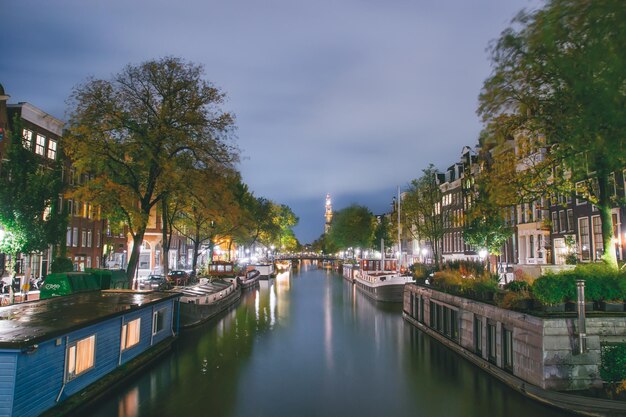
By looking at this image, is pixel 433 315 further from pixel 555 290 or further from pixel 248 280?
pixel 248 280

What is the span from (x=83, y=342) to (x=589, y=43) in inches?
823

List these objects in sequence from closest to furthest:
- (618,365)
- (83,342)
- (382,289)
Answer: (618,365)
(83,342)
(382,289)

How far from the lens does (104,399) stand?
1841 centimetres

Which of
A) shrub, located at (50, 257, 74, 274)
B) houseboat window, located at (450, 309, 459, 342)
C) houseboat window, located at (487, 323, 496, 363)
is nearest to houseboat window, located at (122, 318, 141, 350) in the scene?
houseboat window, located at (487, 323, 496, 363)

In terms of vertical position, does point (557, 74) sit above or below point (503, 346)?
above

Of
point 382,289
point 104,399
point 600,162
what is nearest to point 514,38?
point 600,162

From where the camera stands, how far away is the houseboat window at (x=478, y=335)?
23.9 metres

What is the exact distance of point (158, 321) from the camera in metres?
28.0

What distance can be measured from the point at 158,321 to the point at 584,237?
38.7 m

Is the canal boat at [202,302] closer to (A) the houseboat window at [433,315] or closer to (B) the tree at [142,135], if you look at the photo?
(B) the tree at [142,135]

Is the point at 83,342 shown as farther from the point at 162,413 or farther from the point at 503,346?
the point at 503,346

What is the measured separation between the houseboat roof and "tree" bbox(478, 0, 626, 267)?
19.1 metres

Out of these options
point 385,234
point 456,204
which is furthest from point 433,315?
point 385,234

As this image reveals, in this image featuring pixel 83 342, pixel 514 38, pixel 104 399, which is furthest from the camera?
pixel 514 38
